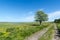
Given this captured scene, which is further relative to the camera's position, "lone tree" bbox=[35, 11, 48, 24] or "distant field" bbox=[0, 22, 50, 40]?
"lone tree" bbox=[35, 11, 48, 24]

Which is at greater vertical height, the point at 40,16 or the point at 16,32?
the point at 40,16

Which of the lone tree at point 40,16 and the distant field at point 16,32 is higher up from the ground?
the lone tree at point 40,16

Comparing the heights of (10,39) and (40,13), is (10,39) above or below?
below

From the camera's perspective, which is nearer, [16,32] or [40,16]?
[16,32]

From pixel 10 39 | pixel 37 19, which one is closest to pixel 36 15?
pixel 37 19

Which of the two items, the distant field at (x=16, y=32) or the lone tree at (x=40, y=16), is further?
the lone tree at (x=40, y=16)

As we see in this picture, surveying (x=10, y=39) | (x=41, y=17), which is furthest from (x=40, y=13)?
(x=10, y=39)

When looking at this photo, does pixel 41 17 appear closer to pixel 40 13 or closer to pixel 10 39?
pixel 40 13

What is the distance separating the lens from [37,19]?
88188 mm

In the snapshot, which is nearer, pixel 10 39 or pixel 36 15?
pixel 10 39

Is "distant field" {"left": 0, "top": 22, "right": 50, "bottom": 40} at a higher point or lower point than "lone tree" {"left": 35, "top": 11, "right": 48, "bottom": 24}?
lower

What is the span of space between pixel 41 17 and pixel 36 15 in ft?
12.9

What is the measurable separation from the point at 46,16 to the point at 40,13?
22.4 feet

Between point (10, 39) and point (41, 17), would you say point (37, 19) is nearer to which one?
point (41, 17)
